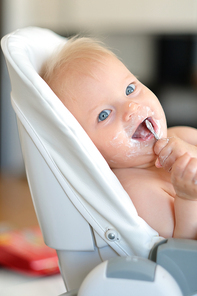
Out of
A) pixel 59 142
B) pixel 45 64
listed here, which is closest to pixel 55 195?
pixel 59 142

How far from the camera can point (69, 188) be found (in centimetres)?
69

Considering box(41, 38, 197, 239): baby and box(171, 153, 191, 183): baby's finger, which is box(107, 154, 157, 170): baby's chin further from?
box(171, 153, 191, 183): baby's finger

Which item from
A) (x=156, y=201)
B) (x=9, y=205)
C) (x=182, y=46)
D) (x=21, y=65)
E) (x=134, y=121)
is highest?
(x=21, y=65)

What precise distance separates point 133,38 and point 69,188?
2255mm

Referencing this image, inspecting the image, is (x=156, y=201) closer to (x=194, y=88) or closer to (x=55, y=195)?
(x=55, y=195)

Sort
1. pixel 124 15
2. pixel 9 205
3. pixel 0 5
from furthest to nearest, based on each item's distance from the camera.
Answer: pixel 124 15
pixel 0 5
pixel 9 205

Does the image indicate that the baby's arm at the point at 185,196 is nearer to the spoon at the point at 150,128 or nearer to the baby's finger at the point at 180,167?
the baby's finger at the point at 180,167

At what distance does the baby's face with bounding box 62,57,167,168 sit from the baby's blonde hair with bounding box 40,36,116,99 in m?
0.03

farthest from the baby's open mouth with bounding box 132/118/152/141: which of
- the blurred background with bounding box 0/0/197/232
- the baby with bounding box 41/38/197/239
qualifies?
the blurred background with bounding box 0/0/197/232

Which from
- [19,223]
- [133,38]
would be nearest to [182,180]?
[19,223]

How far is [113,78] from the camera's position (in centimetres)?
80

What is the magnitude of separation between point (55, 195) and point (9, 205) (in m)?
1.63

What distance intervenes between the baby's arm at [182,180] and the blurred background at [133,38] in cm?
189

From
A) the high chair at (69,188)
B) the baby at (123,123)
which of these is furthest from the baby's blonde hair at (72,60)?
the high chair at (69,188)
